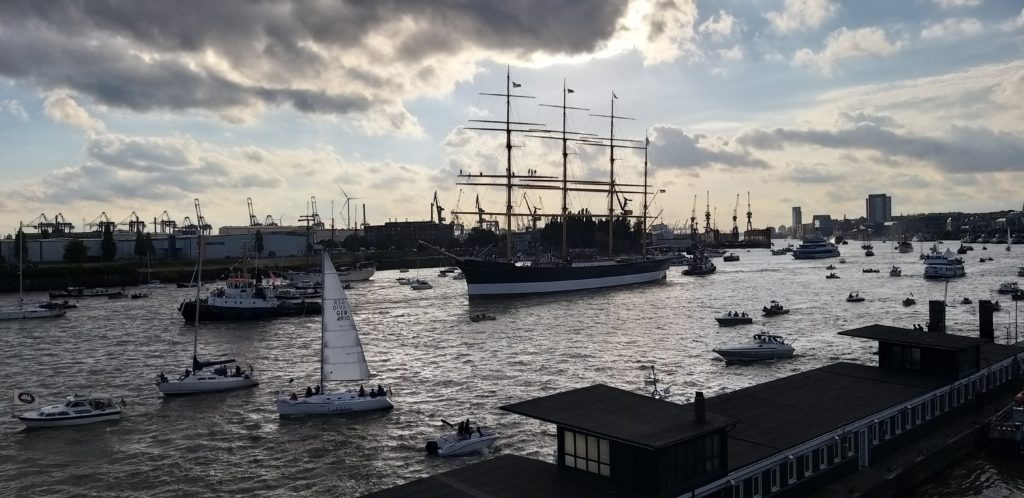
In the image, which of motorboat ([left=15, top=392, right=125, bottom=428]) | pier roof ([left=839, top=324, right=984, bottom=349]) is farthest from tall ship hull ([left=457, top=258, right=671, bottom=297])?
pier roof ([left=839, top=324, right=984, bottom=349])

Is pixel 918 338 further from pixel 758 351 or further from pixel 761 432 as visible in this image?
pixel 758 351

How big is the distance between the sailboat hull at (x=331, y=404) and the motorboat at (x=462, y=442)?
354 inches

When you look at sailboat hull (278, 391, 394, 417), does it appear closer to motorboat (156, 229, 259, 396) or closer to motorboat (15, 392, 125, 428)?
motorboat (156, 229, 259, 396)

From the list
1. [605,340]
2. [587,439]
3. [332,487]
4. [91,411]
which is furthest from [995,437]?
[91,411]

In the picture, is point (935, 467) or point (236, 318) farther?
point (236, 318)

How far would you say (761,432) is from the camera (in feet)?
83.3

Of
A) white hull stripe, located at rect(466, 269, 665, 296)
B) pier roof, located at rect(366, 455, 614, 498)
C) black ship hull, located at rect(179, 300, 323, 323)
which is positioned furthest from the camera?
white hull stripe, located at rect(466, 269, 665, 296)

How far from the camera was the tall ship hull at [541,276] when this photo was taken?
125 m

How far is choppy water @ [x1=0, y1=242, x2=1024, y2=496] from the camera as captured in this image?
112 ft

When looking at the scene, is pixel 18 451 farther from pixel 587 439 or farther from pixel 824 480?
pixel 824 480

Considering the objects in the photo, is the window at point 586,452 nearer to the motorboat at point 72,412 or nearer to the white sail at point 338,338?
the white sail at point 338,338

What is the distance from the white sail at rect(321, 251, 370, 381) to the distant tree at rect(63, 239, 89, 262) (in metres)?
174

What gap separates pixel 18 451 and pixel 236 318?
202ft

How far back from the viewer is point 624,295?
430 ft
